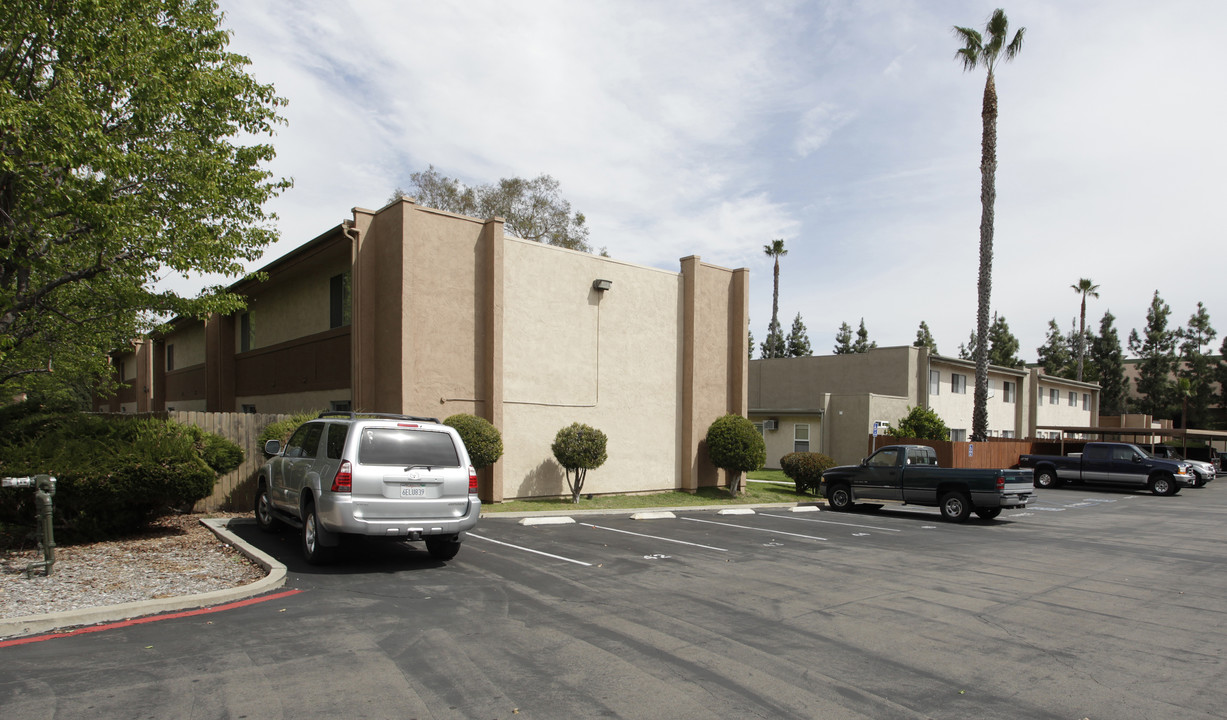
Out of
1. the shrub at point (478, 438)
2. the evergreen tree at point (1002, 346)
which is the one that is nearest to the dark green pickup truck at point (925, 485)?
the shrub at point (478, 438)

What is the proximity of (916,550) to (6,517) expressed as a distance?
13850mm

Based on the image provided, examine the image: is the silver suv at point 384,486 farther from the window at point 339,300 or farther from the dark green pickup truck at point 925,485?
the dark green pickup truck at point 925,485

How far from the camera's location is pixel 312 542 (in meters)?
9.23

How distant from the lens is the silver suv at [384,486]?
891cm

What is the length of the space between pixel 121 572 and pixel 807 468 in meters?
18.7

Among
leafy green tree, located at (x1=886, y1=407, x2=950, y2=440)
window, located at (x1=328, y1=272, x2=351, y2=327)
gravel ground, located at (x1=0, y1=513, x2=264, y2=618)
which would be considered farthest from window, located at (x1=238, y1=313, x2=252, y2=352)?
leafy green tree, located at (x1=886, y1=407, x2=950, y2=440)

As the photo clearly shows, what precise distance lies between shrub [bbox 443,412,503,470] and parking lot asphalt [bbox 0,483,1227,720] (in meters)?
4.67

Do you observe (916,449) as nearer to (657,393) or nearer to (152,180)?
(657,393)

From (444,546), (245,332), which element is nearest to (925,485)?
(444,546)

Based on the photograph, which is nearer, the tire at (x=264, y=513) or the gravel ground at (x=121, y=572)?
the gravel ground at (x=121, y=572)

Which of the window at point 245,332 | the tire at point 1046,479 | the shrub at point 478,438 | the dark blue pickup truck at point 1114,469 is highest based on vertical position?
the window at point 245,332

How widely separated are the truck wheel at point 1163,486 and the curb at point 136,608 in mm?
32579

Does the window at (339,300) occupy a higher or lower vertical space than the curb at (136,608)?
higher

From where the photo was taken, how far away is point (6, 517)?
10125mm
